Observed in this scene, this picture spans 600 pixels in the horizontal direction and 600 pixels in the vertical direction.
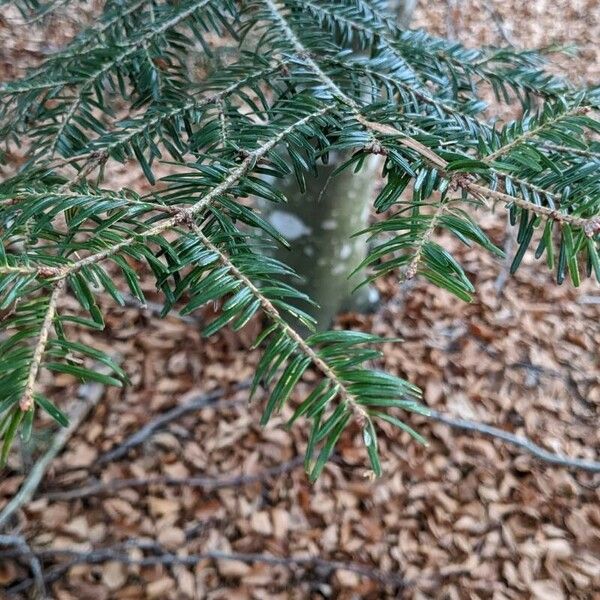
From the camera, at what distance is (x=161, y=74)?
0.73 m

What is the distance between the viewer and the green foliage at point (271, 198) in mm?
384

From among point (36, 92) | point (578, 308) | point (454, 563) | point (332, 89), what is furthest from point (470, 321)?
point (36, 92)

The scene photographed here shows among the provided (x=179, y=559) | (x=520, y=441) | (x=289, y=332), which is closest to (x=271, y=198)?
(x=289, y=332)

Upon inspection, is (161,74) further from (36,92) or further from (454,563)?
(454,563)

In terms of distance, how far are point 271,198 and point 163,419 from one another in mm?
1174

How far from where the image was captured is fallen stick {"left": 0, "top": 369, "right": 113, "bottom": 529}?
4.28 feet

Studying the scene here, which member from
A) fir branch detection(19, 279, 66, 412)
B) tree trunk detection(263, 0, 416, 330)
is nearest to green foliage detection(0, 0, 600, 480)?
fir branch detection(19, 279, 66, 412)

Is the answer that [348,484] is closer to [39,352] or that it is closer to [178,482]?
[178,482]

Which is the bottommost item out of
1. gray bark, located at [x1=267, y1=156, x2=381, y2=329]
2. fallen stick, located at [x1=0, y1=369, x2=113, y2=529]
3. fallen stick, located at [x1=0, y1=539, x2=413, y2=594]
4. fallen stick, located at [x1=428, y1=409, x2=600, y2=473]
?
fallen stick, located at [x1=428, y1=409, x2=600, y2=473]

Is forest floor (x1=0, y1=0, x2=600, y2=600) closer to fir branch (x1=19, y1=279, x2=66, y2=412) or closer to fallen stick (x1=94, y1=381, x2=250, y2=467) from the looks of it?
fallen stick (x1=94, y1=381, x2=250, y2=467)

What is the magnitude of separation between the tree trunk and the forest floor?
0.25 meters

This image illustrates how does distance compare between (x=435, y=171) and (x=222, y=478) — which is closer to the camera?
(x=435, y=171)

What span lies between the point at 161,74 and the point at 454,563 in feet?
4.42

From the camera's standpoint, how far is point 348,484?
146 centimetres
